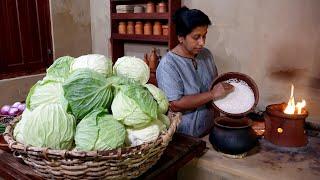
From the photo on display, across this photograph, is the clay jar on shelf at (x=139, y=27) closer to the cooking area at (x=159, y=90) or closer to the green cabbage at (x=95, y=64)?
the cooking area at (x=159, y=90)

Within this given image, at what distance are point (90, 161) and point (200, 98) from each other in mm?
999

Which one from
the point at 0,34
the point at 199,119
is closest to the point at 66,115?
the point at 199,119

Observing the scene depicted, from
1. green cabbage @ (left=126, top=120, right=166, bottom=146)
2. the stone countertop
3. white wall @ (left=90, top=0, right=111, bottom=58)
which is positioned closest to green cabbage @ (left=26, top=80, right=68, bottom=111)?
green cabbage @ (left=126, top=120, right=166, bottom=146)

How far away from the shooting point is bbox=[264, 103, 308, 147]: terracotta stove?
165 centimetres

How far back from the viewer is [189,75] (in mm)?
1873

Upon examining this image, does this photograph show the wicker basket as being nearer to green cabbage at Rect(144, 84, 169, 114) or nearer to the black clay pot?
green cabbage at Rect(144, 84, 169, 114)

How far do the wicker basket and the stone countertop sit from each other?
0.60 m

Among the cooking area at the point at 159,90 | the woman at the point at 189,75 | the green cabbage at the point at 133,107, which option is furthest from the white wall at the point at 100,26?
the green cabbage at the point at 133,107

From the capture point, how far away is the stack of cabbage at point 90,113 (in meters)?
0.84

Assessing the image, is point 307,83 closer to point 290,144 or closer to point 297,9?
point 297,9

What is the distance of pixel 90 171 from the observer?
2.69 ft

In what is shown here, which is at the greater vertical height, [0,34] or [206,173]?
[0,34]

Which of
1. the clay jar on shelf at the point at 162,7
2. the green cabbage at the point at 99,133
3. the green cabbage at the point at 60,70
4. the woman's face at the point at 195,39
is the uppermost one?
the clay jar on shelf at the point at 162,7

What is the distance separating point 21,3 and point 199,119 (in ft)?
8.20
